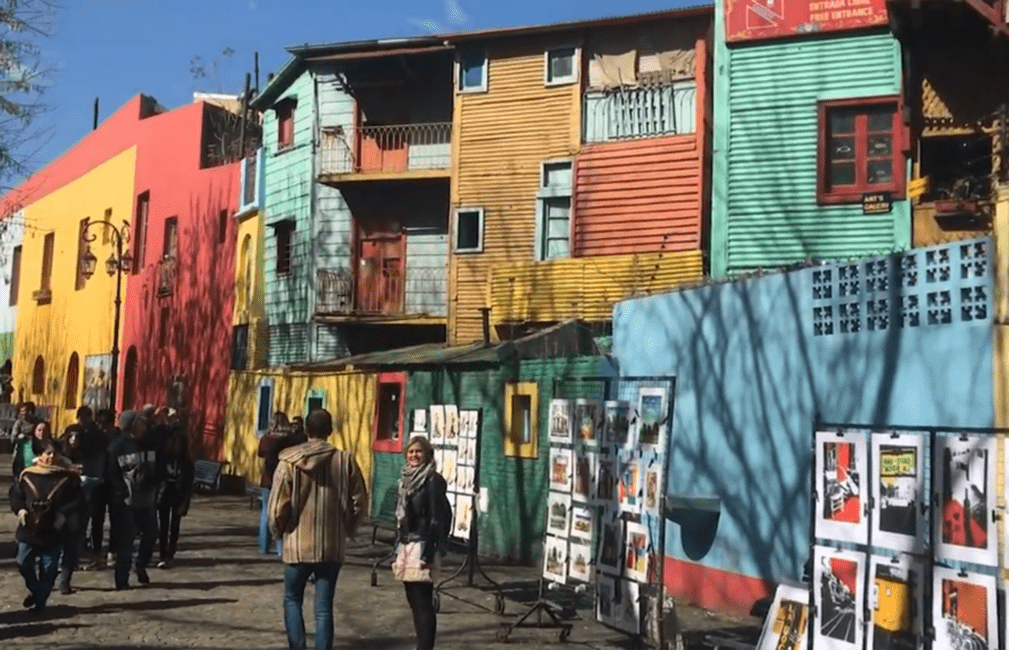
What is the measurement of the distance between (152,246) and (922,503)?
34061 mm

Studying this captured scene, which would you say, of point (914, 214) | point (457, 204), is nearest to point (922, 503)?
point (914, 214)

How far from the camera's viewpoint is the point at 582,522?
35.8ft

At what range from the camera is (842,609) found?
23.5 feet

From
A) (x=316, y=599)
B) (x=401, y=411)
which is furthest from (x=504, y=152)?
(x=316, y=599)

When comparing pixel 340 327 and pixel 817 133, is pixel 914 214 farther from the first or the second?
pixel 340 327

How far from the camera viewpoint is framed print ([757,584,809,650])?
7.54 metres

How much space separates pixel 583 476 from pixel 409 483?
1.88 metres

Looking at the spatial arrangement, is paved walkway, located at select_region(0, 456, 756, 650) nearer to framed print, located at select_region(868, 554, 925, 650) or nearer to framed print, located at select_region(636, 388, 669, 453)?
framed print, located at select_region(636, 388, 669, 453)

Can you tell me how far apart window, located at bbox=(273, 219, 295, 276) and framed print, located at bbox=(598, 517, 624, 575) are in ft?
72.8

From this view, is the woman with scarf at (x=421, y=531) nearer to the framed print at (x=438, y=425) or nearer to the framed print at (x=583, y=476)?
the framed print at (x=583, y=476)

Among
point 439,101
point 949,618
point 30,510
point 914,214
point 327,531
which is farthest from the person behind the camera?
point 439,101

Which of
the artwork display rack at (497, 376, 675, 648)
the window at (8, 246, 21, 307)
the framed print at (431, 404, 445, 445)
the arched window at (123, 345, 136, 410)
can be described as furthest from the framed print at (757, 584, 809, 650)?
the window at (8, 246, 21, 307)

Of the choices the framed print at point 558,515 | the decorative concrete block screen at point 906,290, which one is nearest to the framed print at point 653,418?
the framed print at point 558,515

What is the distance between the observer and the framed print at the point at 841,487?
7047 mm
